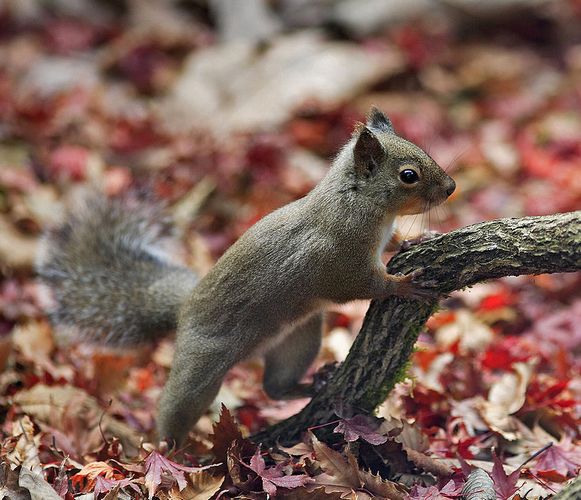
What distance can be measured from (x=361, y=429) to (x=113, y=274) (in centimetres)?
170

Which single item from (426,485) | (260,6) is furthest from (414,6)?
(426,485)

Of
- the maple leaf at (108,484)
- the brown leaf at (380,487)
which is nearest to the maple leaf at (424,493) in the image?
the brown leaf at (380,487)

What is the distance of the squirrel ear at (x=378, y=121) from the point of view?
3602 mm

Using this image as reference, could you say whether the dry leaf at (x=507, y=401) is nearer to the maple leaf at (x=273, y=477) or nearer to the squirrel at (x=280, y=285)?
the squirrel at (x=280, y=285)

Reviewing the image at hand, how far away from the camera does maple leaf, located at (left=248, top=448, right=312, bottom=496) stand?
2.93 m

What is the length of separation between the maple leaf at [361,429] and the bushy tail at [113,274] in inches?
45.4

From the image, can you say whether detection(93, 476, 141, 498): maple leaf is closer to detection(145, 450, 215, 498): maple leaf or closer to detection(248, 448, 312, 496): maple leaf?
detection(145, 450, 215, 498): maple leaf

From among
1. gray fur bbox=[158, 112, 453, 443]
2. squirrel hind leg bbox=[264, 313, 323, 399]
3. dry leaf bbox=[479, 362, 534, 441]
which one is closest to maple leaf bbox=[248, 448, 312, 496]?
gray fur bbox=[158, 112, 453, 443]

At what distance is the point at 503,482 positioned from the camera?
2.89m

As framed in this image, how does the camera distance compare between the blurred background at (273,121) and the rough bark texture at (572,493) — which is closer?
the rough bark texture at (572,493)

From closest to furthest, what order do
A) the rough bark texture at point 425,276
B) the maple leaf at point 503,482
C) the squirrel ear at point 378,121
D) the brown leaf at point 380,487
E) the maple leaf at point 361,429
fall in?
the rough bark texture at point 425,276
the maple leaf at point 503,482
the brown leaf at point 380,487
the maple leaf at point 361,429
the squirrel ear at point 378,121

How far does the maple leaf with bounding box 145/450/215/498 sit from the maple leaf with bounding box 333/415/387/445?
54 cm

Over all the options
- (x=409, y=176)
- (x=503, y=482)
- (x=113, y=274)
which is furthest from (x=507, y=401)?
(x=113, y=274)

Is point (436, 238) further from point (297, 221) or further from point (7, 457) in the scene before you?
point (7, 457)
